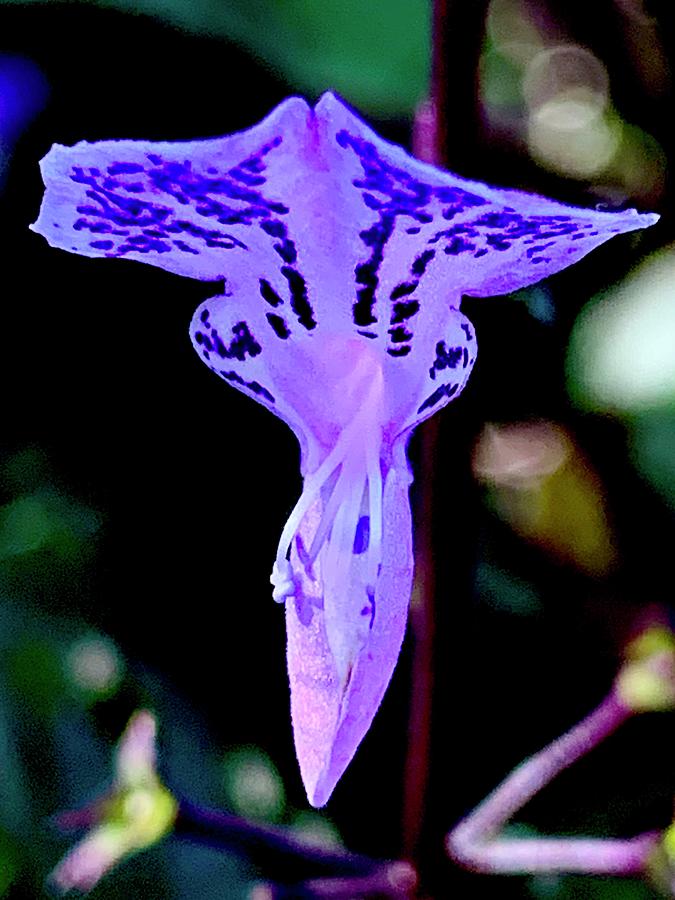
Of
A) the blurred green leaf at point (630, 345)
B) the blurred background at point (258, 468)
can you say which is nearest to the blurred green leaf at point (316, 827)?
the blurred background at point (258, 468)

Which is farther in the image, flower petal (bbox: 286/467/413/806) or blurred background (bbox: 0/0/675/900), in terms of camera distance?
blurred background (bbox: 0/0/675/900)

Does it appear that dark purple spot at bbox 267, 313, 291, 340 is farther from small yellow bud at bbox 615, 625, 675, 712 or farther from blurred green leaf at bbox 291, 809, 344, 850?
blurred green leaf at bbox 291, 809, 344, 850

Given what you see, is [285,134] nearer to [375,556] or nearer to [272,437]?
[375,556]

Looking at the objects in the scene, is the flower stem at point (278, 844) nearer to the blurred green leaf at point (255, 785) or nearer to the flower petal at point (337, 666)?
the flower petal at point (337, 666)

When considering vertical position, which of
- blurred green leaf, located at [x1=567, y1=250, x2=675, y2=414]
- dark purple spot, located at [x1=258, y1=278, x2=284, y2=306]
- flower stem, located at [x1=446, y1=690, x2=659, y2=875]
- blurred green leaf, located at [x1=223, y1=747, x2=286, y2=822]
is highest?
dark purple spot, located at [x1=258, y1=278, x2=284, y2=306]

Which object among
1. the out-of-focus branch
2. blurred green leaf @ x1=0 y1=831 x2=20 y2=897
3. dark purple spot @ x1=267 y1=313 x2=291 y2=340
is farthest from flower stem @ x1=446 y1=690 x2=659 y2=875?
blurred green leaf @ x1=0 y1=831 x2=20 y2=897

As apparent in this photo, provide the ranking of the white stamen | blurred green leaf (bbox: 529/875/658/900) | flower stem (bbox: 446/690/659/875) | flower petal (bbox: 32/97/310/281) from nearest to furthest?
1. flower petal (bbox: 32/97/310/281)
2. the white stamen
3. flower stem (bbox: 446/690/659/875)
4. blurred green leaf (bbox: 529/875/658/900)
